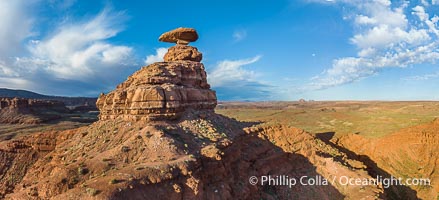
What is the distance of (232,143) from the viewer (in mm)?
22859

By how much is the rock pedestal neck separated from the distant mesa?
5.8 inches

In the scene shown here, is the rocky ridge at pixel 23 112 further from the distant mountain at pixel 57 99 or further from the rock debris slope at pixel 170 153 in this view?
the rock debris slope at pixel 170 153

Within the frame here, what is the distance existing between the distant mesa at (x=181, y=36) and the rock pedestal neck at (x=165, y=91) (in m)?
0.15

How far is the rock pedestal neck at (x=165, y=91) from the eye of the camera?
74.1ft

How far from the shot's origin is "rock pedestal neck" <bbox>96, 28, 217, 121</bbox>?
22.6 metres

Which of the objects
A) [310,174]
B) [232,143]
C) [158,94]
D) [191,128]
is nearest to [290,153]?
[310,174]

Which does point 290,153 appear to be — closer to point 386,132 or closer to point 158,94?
point 158,94

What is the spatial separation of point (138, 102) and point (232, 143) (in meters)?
7.96

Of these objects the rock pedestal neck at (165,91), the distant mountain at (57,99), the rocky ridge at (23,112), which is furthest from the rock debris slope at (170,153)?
the distant mountain at (57,99)

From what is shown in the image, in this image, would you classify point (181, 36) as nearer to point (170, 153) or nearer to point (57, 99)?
point (170, 153)

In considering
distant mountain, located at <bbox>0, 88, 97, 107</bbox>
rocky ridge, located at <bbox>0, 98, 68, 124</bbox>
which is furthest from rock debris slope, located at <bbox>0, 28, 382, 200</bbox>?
distant mountain, located at <bbox>0, 88, 97, 107</bbox>

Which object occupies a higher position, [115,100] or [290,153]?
[115,100]

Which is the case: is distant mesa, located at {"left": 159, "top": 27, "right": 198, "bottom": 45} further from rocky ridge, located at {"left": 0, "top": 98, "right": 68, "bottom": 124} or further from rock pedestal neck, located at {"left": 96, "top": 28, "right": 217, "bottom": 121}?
rocky ridge, located at {"left": 0, "top": 98, "right": 68, "bottom": 124}

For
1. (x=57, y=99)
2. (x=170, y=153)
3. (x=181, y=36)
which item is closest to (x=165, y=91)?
(x=170, y=153)
